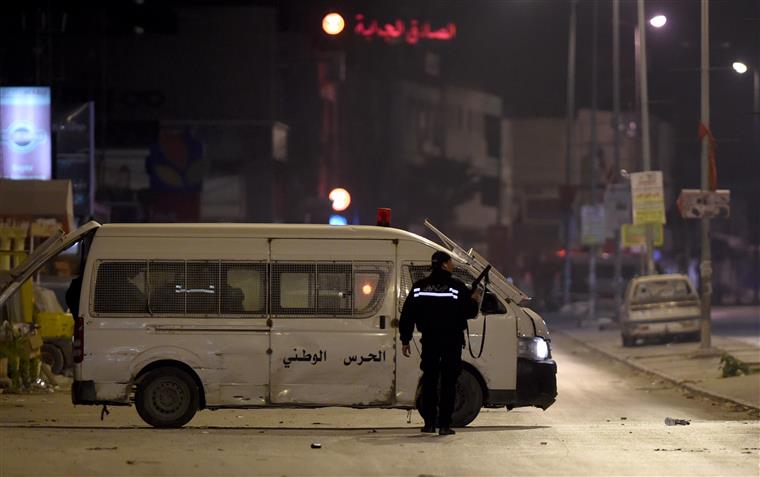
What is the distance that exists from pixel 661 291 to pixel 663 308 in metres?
0.45

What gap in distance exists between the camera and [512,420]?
57.3 feet

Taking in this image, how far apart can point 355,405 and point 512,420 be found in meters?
2.77

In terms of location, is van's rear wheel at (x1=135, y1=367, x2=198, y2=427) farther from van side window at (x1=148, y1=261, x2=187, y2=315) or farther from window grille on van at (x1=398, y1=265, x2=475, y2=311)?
window grille on van at (x1=398, y1=265, x2=475, y2=311)

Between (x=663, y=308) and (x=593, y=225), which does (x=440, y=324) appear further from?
(x=593, y=225)

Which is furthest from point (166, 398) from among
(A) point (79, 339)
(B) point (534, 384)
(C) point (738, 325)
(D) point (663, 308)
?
(C) point (738, 325)

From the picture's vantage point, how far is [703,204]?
97.9 ft

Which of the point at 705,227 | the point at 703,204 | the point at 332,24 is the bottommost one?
the point at 705,227

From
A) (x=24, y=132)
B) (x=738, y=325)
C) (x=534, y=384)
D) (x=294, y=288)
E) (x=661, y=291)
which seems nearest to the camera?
(x=294, y=288)

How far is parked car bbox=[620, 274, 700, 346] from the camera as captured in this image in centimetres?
3594

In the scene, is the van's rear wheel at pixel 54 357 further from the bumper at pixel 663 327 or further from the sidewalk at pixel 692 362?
the bumper at pixel 663 327

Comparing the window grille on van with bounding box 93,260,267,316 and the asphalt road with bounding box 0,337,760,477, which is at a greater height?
the window grille on van with bounding box 93,260,267,316

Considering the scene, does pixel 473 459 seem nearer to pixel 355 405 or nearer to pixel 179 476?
pixel 179 476

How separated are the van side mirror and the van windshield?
20948 millimetres

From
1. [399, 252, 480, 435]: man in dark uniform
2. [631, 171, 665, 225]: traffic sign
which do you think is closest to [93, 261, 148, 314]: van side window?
[399, 252, 480, 435]: man in dark uniform
